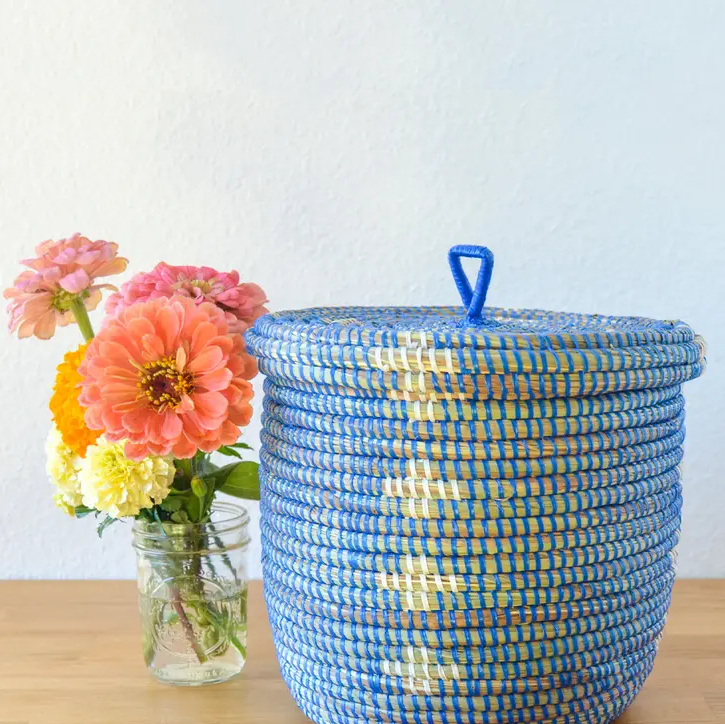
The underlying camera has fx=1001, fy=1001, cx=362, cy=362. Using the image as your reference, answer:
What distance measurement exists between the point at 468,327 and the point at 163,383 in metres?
0.20

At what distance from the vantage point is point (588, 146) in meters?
0.97

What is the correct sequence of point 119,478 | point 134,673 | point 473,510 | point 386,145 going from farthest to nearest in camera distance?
point 386,145 → point 134,673 → point 119,478 → point 473,510

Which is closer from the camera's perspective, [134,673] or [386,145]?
[134,673]

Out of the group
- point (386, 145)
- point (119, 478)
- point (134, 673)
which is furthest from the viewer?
point (386, 145)

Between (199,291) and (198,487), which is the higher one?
(199,291)

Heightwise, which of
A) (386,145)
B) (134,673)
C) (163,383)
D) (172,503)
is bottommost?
(134,673)

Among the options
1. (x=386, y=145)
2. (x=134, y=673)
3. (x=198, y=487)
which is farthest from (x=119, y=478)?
(x=386, y=145)

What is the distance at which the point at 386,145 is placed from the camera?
98cm

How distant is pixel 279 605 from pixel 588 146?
1.82 feet

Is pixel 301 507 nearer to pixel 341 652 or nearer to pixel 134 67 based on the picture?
pixel 341 652

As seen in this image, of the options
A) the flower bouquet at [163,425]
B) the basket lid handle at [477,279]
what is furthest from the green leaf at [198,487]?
the basket lid handle at [477,279]

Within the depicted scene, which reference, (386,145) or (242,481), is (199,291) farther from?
(386,145)

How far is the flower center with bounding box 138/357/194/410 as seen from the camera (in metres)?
0.65

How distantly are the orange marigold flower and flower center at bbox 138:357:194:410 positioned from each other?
74mm
